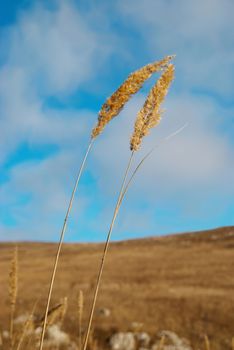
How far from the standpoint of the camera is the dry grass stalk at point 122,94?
2693 millimetres

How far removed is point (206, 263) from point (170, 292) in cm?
319

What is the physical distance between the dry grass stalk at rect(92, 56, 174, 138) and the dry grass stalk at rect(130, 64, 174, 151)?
0.29 ft

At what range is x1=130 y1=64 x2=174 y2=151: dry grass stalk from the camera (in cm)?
272

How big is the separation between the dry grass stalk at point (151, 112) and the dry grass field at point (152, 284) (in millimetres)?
10789

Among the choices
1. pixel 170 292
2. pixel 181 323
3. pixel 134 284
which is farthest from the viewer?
pixel 134 284

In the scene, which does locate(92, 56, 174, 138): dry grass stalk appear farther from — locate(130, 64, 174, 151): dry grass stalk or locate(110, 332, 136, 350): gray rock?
locate(110, 332, 136, 350): gray rock

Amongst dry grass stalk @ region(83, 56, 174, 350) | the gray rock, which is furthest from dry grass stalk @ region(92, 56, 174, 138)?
the gray rock

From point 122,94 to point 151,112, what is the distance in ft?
0.59

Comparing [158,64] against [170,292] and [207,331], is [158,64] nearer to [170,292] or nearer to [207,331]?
[207,331]

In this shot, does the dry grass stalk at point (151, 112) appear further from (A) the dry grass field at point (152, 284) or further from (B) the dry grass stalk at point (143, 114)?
(A) the dry grass field at point (152, 284)

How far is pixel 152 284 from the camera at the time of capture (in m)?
18.4

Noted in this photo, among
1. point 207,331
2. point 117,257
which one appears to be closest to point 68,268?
point 117,257

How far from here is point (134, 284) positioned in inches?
735

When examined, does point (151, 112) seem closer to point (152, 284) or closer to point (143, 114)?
point (143, 114)
